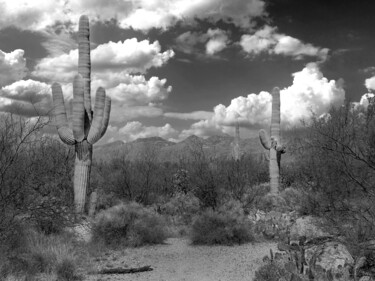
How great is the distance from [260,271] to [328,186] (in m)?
5.11

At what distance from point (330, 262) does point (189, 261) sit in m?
4.09

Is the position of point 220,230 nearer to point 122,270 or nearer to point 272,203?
point 122,270

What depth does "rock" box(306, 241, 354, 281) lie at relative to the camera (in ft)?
21.9

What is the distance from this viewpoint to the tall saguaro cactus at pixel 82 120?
631 inches

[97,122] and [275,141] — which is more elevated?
[97,122]

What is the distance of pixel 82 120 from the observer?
16328 mm

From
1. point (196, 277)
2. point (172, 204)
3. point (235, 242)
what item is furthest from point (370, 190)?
point (172, 204)

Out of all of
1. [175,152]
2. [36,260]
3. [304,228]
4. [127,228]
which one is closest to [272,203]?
[304,228]

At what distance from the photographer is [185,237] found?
14.0 meters

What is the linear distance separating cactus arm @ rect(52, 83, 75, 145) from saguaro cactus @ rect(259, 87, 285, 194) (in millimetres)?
A: 9653

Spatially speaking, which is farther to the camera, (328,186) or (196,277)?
(328,186)

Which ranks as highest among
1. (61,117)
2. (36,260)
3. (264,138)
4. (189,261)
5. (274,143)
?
(61,117)

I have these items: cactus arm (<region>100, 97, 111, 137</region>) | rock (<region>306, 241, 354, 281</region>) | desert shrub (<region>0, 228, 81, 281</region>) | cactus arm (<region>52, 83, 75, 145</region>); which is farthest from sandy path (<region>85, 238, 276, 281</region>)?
cactus arm (<region>52, 83, 75, 145</region>)

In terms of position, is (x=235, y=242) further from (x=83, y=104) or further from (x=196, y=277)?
(x=83, y=104)
